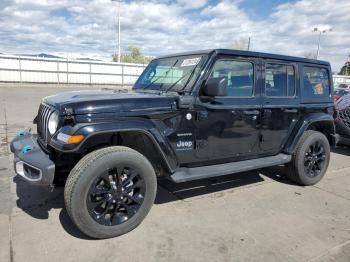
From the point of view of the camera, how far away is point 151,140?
3.30 m

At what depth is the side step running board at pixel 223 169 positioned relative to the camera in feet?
11.6

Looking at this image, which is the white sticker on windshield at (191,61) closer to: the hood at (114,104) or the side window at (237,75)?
the side window at (237,75)

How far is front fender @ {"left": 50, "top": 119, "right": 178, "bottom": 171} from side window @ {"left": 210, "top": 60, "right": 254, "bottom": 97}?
110 cm

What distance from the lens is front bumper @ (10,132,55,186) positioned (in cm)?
292

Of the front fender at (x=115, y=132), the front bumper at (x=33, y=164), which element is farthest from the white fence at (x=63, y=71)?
the front fender at (x=115, y=132)

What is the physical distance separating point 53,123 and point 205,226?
1.92m

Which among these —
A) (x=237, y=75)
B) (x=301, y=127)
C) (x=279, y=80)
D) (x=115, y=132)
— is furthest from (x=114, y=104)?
(x=301, y=127)

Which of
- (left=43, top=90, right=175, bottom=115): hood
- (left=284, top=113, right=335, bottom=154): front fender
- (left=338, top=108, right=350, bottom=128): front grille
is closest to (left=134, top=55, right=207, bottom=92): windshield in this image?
(left=43, top=90, right=175, bottom=115): hood

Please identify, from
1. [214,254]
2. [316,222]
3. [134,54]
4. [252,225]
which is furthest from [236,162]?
[134,54]

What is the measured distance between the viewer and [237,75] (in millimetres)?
4082

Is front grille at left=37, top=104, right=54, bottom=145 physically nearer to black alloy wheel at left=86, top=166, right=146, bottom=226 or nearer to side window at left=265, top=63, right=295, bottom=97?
black alloy wheel at left=86, top=166, right=146, bottom=226

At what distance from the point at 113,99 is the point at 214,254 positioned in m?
1.76

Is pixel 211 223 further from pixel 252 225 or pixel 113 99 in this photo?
pixel 113 99

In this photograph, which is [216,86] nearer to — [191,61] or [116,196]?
[191,61]
